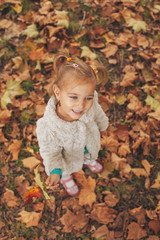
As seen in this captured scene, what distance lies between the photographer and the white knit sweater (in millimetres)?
1372

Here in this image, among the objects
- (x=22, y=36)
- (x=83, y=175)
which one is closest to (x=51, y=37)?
(x=22, y=36)

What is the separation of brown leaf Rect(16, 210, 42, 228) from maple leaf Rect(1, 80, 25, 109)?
1196mm

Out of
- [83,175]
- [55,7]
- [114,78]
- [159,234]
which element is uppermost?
[55,7]

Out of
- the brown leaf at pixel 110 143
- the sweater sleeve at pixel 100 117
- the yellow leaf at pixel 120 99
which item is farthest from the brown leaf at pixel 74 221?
the yellow leaf at pixel 120 99

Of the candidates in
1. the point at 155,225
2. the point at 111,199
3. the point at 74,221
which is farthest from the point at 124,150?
the point at 74,221

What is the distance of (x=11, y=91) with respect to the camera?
2432mm

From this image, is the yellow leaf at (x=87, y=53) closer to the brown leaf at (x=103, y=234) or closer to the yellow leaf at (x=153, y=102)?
the yellow leaf at (x=153, y=102)

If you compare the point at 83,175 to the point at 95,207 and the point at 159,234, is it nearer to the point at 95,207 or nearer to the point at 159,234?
the point at 95,207

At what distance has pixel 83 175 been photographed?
2.16 m

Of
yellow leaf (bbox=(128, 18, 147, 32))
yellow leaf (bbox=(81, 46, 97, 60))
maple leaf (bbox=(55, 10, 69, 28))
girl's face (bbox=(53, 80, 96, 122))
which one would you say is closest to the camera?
girl's face (bbox=(53, 80, 96, 122))

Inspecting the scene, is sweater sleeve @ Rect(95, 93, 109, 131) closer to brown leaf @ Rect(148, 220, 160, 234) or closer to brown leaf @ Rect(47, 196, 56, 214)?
brown leaf @ Rect(47, 196, 56, 214)

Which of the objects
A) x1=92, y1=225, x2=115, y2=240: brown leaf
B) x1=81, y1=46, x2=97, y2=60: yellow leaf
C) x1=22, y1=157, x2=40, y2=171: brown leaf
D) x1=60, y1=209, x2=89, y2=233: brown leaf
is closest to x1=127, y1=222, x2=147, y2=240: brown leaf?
x1=92, y1=225, x2=115, y2=240: brown leaf

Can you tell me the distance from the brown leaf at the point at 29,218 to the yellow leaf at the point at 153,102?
5.63ft

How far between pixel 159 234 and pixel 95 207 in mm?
644
